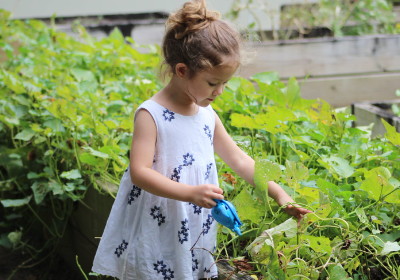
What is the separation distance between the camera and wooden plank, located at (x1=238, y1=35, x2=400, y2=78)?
178 inches

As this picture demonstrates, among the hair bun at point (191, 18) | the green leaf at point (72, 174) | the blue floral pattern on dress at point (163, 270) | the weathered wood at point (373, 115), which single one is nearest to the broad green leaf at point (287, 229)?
the blue floral pattern on dress at point (163, 270)

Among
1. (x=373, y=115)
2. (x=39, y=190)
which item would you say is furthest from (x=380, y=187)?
(x=39, y=190)

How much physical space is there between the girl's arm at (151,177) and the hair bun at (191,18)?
0.78ft

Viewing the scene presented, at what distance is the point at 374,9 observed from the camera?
5891 mm

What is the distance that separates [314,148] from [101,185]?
0.78 metres

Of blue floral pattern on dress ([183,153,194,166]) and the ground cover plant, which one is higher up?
blue floral pattern on dress ([183,153,194,166])

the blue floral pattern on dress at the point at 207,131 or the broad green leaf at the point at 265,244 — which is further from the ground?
the blue floral pattern on dress at the point at 207,131

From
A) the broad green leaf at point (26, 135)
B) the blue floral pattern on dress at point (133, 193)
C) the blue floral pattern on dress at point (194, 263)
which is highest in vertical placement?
the blue floral pattern on dress at point (133, 193)

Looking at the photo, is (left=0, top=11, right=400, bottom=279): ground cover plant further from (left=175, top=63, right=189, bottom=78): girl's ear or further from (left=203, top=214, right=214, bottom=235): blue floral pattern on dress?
(left=175, top=63, right=189, bottom=78): girl's ear

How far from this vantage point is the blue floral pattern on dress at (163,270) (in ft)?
6.16

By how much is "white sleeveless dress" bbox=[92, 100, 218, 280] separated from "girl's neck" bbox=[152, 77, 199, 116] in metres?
0.02

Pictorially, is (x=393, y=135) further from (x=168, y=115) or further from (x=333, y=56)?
(x=333, y=56)

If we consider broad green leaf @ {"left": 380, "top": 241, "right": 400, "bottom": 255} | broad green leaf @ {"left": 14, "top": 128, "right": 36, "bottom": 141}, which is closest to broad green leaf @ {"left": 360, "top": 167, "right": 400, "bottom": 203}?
broad green leaf @ {"left": 380, "top": 241, "right": 400, "bottom": 255}

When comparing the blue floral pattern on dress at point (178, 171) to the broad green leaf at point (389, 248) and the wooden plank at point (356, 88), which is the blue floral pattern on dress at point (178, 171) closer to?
the broad green leaf at point (389, 248)
